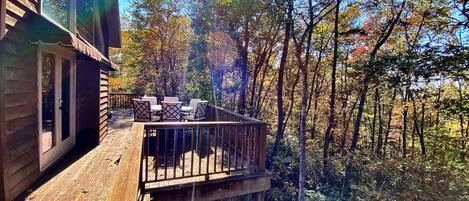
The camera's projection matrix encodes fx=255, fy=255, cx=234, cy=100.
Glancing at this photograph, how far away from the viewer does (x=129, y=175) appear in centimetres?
189

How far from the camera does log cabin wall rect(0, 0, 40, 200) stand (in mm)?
2517

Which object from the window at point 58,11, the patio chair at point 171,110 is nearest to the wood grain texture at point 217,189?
the window at point 58,11

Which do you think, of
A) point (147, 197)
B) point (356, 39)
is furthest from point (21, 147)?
point (356, 39)

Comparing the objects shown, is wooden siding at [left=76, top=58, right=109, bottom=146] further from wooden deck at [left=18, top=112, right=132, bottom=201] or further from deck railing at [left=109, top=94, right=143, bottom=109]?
deck railing at [left=109, top=94, right=143, bottom=109]

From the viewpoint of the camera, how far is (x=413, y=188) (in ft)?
21.7

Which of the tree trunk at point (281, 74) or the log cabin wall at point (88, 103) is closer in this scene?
the log cabin wall at point (88, 103)

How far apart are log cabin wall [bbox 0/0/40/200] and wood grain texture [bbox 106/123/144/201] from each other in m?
1.19

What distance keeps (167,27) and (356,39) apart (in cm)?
1043

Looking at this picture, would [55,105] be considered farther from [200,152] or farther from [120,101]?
[120,101]

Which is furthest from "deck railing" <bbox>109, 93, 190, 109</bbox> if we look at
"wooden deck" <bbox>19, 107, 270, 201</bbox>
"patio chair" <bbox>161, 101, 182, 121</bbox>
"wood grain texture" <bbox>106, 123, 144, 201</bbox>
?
"wood grain texture" <bbox>106, 123, 144, 201</bbox>

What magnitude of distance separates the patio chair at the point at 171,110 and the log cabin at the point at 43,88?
146 centimetres

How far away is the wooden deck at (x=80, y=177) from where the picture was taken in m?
2.98

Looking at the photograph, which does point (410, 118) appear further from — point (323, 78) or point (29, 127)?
point (29, 127)

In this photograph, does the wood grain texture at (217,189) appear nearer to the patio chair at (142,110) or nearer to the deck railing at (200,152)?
the deck railing at (200,152)
